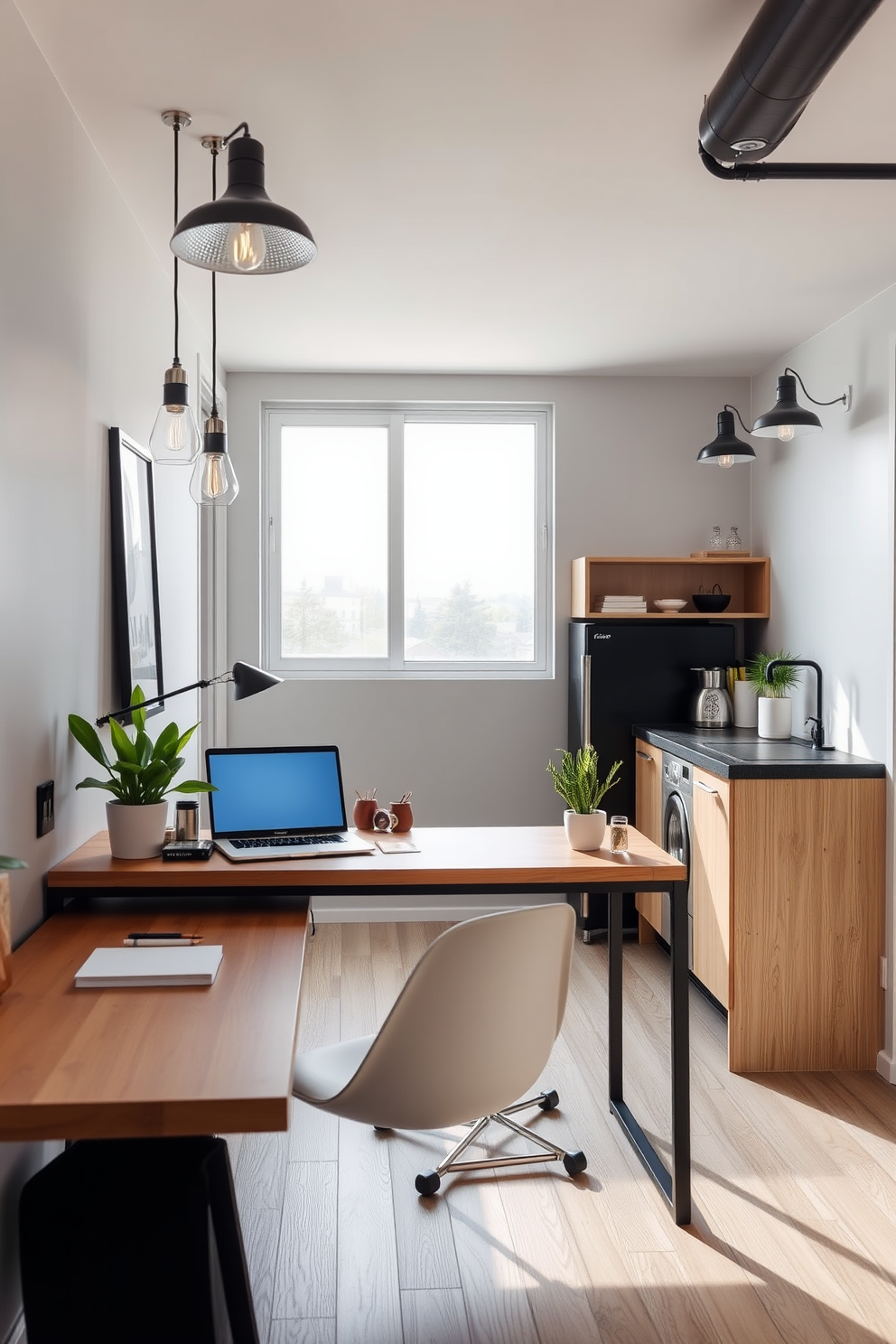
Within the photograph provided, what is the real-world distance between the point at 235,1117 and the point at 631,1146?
1.84 metres

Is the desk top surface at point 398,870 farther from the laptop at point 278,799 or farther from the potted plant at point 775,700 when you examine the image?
the potted plant at point 775,700

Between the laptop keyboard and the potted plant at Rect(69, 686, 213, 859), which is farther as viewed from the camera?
the laptop keyboard

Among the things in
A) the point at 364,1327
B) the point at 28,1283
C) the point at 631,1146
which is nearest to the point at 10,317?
the point at 28,1283

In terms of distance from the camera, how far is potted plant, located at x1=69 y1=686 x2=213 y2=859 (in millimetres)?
2398

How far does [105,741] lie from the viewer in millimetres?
2812

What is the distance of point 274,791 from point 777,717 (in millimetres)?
2272

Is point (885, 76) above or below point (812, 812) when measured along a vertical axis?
above

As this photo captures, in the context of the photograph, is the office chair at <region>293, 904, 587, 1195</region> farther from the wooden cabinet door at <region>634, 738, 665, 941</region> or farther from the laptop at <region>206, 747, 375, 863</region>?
the wooden cabinet door at <region>634, 738, 665, 941</region>

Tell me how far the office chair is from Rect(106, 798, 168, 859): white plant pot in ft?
2.11

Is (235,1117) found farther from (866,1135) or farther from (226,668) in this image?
(226,668)

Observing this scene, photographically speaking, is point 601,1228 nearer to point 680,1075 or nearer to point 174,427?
point 680,1075

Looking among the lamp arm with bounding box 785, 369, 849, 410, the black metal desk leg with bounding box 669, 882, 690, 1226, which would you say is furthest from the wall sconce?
the black metal desk leg with bounding box 669, 882, 690, 1226

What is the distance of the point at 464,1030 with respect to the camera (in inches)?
82.2

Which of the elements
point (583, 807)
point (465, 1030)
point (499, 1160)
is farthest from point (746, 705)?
point (465, 1030)
